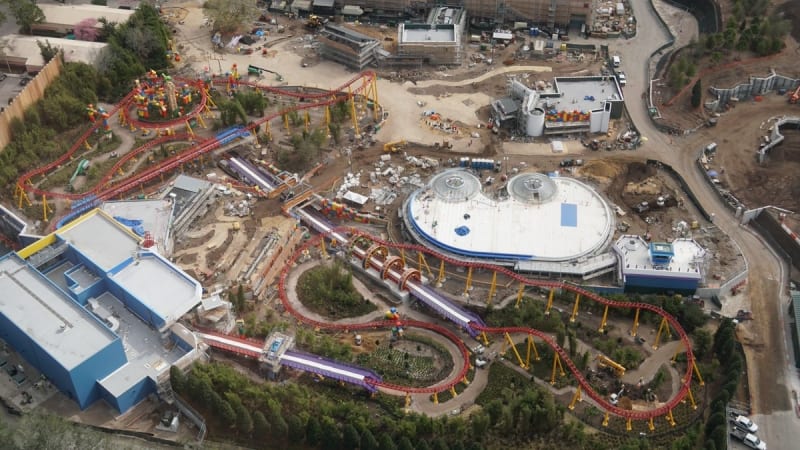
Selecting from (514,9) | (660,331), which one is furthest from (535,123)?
(660,331)

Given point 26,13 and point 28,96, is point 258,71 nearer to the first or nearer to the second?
point 28,96

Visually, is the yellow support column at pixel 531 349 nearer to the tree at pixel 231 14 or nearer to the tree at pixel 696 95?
the tree at pixel 696 95

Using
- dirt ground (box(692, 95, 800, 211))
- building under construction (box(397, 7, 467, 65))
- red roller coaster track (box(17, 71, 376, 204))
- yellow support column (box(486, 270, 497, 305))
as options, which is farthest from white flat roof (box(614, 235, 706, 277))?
building under construction (box(397, 7, 467, 65))

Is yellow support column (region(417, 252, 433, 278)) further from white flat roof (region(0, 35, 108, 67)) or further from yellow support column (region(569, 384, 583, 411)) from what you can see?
white flat roof (region(0, 35, 108, 67))

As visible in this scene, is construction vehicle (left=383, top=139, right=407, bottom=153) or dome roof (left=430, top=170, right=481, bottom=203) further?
construction vehicle (left=383, top=139, right=407, bottom=153)

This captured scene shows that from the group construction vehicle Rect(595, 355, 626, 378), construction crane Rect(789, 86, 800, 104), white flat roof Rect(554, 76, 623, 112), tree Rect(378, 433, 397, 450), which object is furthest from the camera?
construction crane Rect(789, 86, 800, 104)

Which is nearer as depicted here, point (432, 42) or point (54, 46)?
point (54, 46)
